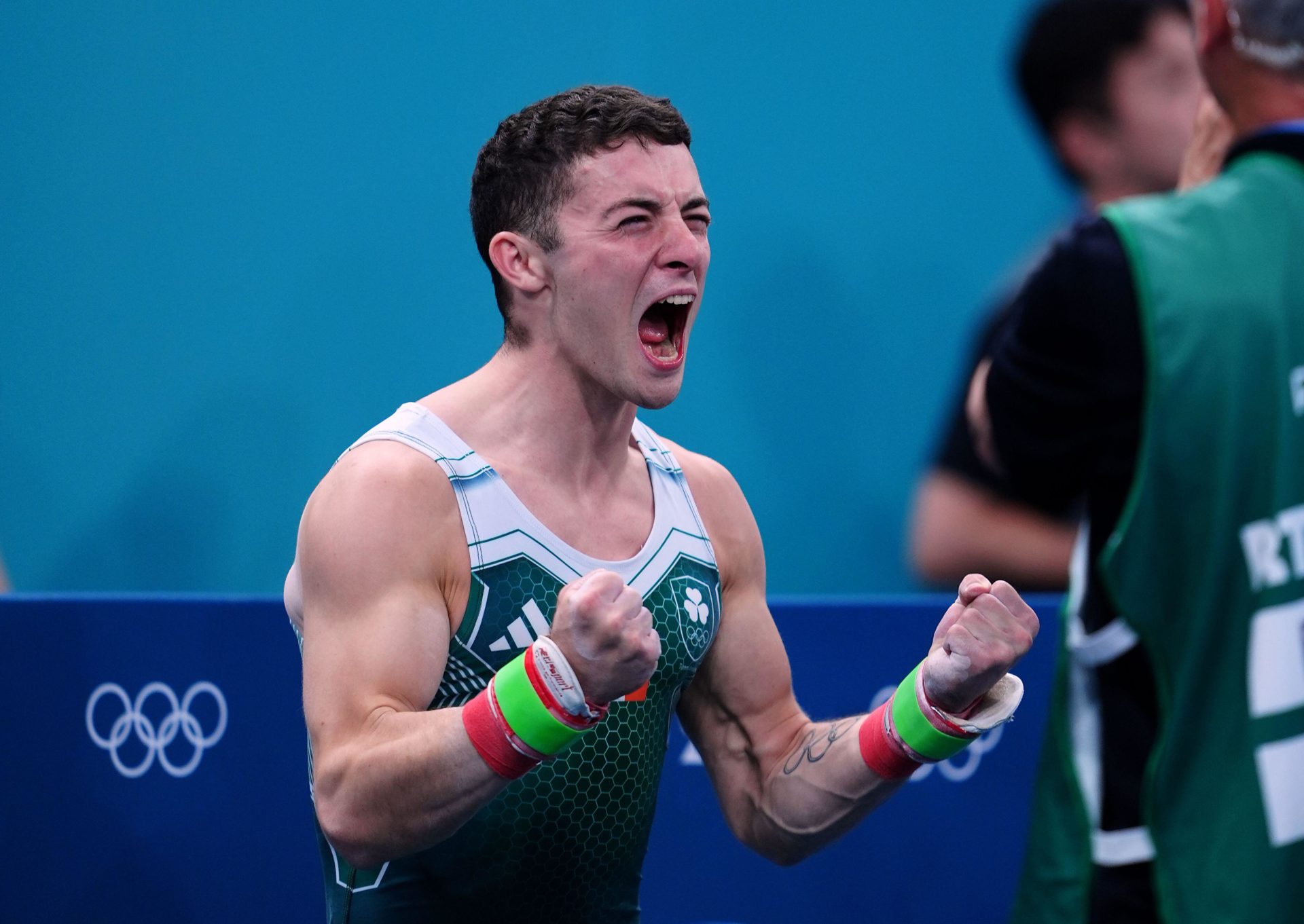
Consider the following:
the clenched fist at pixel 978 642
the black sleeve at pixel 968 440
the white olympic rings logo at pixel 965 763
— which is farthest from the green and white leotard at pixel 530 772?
the black sleeve at pixel 968 440

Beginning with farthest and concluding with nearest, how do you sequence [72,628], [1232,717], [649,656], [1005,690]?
[72,628], [1005,690], [1232,717], [649,656]

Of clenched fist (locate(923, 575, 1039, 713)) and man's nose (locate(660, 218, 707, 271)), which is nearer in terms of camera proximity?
clenched fist (locate(923, 575, 1039, 713))

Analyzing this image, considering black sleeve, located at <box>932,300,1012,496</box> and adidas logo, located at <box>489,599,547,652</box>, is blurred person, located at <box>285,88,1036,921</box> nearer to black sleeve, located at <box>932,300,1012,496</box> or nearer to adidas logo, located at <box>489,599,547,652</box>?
adidas logo, located at <box>489,599,547,652</box>

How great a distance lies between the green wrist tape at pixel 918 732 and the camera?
1932 mm

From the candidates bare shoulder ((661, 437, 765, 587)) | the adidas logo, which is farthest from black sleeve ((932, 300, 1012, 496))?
the adidas logo

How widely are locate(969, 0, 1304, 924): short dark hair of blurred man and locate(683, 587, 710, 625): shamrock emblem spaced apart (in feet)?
1.75

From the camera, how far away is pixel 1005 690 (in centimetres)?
198

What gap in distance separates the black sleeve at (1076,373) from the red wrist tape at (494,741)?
72 centimetres

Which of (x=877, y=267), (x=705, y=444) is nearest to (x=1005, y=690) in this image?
(x=705, y=444)

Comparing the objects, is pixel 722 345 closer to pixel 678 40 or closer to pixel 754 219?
pixel 754 219

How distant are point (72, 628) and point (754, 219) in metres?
2.35

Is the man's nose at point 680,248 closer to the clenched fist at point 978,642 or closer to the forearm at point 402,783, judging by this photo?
the clenched fist at point 978,642

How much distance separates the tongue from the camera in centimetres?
215

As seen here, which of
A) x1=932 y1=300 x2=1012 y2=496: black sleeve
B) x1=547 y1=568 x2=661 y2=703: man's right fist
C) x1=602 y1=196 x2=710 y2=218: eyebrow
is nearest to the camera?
x1=547 y1=568 x2=661 y2=703: man's right fist
